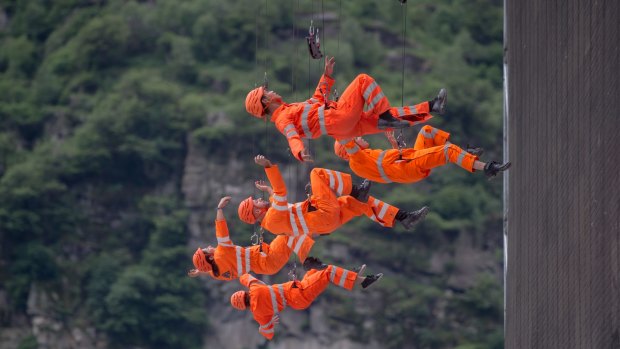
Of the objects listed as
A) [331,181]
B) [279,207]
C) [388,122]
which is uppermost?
[388,122]

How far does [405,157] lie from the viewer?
1808 cm

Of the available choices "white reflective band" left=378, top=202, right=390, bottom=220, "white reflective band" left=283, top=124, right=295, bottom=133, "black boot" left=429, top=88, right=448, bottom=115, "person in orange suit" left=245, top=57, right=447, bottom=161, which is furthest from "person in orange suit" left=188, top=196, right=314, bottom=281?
"black boot" left=429, top=88, right=448, bottom=115

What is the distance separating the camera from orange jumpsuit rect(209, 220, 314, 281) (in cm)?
1903

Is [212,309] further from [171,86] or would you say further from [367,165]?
[367,165]

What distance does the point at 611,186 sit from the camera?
14867 mm

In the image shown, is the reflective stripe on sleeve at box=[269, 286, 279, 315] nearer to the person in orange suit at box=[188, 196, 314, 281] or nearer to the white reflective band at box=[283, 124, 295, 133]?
the person in orange suit at box=[188, 196, 314, 281]

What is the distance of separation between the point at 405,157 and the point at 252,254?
2.17m

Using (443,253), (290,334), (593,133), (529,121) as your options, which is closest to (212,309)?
(290,334)

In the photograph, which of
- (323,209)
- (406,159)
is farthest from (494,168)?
(323,209)

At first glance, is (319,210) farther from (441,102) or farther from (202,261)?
(441,102)

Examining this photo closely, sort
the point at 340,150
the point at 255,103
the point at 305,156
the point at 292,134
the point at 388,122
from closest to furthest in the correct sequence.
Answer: the point at 305,156 → the point at 292,134 → the point at 388,122 → the point at 255,103 → the point at 340,150

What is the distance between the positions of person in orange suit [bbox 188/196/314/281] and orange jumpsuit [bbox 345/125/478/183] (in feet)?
3.85

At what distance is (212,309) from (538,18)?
28409mm

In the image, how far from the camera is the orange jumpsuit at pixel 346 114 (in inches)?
679
